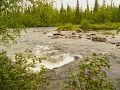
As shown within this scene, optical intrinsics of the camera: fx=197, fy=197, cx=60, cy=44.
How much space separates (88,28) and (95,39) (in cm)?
2427

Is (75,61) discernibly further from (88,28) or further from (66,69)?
(88,28)

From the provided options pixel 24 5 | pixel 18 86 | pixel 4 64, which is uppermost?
pixel 24 5

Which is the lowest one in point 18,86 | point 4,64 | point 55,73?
point 55,73

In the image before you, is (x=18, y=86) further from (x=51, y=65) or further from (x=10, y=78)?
(x=51, y=65)

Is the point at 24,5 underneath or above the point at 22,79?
above

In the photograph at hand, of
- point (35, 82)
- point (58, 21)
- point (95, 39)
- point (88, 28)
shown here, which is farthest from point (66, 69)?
point (58, 21)

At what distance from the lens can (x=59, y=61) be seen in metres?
14.3

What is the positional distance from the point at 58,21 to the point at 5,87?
84.3 m

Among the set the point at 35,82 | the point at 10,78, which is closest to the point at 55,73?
the point at 35,82

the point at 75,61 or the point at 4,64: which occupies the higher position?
the point at 4,64

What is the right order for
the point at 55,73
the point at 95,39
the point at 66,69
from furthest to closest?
the point at 95,39, the point at 66,69, the point at 55,73

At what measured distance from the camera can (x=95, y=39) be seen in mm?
26703

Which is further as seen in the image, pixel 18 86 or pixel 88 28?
pixel 88 28

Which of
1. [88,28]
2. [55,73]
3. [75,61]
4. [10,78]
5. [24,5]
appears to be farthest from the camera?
[88,28]
